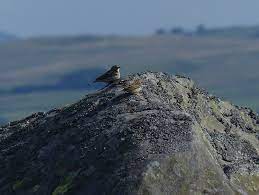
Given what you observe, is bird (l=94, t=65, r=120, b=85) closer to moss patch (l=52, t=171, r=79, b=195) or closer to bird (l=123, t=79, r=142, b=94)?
bird (l=123, t=79, r=142, b=94)

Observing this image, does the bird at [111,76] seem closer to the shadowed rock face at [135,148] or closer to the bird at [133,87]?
the shadowed rock face at [135,148]

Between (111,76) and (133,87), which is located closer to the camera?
(133,87)

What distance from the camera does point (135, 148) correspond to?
26250 mm

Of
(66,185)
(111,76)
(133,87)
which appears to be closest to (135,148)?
(66,185)

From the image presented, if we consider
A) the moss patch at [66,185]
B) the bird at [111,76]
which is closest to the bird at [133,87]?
the bird at [111,76]

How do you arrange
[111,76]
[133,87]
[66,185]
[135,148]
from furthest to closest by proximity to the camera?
[111,76]
[133,87]
[66,185]
[135,148]

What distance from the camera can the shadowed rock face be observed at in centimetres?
2542

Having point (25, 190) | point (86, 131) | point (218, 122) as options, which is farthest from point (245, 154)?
point (25, 190)

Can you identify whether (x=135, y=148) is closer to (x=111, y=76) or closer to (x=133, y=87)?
(x=133, y=87)

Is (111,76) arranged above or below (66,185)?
above

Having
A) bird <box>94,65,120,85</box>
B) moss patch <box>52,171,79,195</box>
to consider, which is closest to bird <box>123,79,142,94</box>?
bird <box>94,65,120,85</box>

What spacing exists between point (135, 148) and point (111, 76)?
4.93 m

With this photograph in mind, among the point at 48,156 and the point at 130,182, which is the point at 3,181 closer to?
the point at 48,156

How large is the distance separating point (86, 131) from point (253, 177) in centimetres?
526
